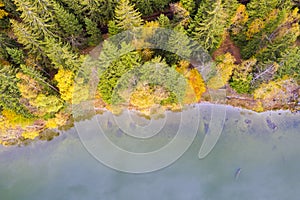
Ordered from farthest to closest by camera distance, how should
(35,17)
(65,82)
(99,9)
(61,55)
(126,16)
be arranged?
1. (99,9)
2. (65,82)
3. (61,55)
4. (126,16)
5. (35,17)

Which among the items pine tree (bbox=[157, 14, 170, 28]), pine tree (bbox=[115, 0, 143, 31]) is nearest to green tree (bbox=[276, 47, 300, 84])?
pine tree (bbox=[157, 14, 170, 28])

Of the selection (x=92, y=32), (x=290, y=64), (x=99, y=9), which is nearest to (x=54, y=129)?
(x=92, y=32)

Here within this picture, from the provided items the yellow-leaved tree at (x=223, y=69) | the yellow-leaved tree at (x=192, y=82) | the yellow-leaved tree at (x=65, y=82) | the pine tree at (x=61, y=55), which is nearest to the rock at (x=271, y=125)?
the yellow-leaved tree at (x=223, y=69)

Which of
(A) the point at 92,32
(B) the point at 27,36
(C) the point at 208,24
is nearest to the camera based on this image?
(B) the point at 27,36

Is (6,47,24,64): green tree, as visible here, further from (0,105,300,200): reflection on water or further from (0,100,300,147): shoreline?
(0,105,300,200): reflection on water

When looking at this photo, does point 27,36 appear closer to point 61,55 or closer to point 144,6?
point 61,55

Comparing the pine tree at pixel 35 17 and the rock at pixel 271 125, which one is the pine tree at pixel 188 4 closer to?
the pine tree at pixel 35 17
